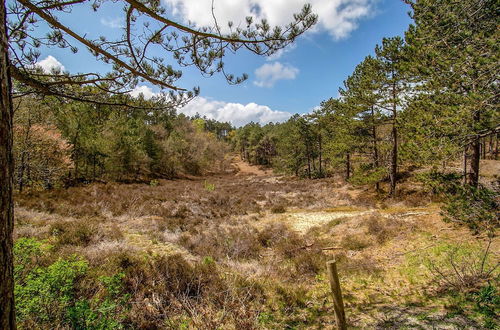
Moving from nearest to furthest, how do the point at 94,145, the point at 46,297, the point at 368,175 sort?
1. the point at 46,297
2. the point at 368,175
3. the point at 94,145

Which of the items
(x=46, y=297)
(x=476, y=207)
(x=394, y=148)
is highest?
(x=394, y=148)

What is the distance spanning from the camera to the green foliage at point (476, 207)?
161 inches

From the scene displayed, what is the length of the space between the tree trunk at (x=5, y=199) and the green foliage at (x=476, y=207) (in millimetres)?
6166

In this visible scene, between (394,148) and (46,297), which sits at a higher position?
(394,148)

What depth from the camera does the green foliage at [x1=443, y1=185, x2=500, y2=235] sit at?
4082mm

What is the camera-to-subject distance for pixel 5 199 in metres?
1.37

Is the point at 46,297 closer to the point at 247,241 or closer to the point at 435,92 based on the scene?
the point at 247,241

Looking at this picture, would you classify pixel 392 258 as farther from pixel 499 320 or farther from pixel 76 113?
pixel 76 113

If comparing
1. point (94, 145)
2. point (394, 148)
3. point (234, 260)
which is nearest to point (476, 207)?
point (234, 260)

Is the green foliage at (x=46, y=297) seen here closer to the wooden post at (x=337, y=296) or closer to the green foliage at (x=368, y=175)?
the wooden post at (x=337, y=296)

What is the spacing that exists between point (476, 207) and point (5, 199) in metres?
6.44

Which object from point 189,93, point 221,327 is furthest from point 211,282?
point 189,93

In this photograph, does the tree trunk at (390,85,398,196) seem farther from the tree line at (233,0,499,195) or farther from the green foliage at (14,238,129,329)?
the green foliage at (14,238,129,329)

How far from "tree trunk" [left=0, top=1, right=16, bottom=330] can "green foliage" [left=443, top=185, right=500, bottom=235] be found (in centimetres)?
617
